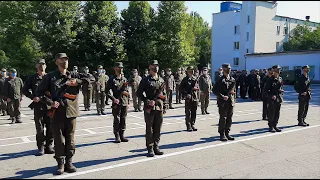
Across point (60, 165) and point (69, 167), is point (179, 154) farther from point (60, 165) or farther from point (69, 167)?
point (60, 165)

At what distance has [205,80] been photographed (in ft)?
45.4

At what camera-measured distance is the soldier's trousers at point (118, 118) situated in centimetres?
811

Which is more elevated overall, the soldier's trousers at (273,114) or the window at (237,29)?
the window at (237,29)

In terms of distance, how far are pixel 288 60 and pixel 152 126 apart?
113 feet

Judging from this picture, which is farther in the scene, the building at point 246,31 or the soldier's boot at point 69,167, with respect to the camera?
the building at point 246,31

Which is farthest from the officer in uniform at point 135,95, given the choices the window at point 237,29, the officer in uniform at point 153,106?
the window at point 237,29

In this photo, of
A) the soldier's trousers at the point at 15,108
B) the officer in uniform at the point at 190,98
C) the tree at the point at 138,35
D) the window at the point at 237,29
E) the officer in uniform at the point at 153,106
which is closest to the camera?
the officer in uniform at the point at 153,106

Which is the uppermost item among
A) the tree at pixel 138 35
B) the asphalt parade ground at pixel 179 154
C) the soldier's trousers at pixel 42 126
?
the tree at pixel 138 35

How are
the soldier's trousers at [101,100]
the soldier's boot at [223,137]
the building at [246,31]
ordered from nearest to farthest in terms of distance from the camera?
the soldier's boot at [223,137] < the soldier's trousers at [101,100] < the building at [246,31]

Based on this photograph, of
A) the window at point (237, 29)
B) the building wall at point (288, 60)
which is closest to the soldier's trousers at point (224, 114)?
the building wall at point (288, 60)

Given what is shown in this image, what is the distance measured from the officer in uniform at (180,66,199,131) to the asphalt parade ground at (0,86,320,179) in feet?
1.12

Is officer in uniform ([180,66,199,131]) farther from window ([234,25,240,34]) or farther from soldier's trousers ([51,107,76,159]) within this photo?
window ([234,25,240,34])

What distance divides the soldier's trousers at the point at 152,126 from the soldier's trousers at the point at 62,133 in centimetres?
176

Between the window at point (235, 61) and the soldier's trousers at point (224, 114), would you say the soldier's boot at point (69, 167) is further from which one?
the window at point (235, 61)
